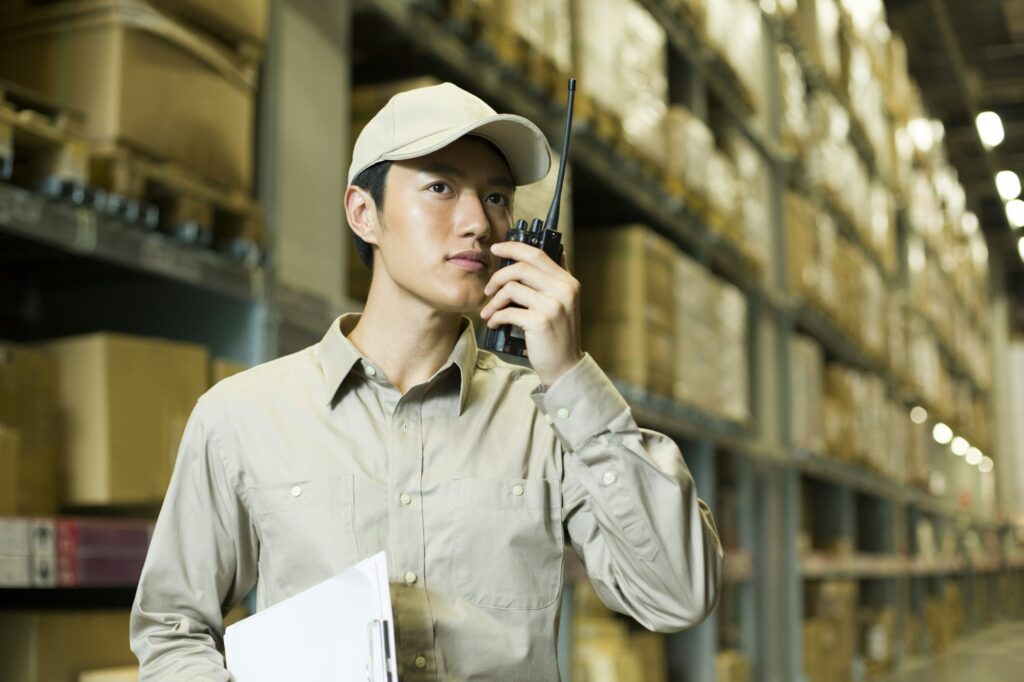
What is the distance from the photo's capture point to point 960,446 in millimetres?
18344

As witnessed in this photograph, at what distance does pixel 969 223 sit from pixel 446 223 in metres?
20.7

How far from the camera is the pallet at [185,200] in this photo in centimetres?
287

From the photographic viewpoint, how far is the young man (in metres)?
1.79

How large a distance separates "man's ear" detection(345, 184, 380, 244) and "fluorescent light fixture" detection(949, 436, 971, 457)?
17.0 metres

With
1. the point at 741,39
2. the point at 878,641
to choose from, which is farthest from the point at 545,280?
the point at 878,641

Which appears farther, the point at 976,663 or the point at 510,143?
the point at 976,663

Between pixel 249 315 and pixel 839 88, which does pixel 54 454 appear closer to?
pixel 249 315

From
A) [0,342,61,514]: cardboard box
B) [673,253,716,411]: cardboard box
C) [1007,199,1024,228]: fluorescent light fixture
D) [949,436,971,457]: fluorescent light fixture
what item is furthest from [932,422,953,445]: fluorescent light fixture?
[0,342,61,514]: cardboard box

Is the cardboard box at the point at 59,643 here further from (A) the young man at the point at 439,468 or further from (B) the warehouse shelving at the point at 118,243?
(A) the young man at the point at 439,468

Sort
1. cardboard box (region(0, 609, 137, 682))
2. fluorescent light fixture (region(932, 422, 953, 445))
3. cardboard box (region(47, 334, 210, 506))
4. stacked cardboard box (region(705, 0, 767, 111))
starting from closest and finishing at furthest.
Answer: cardboard box (region(0, 609, 137, 682))
cardboard box (region(47, 334, 210, 506))
stacked cardboard box (region(705, 0, 767, 111))
fluorescent light fixture (region(932, 422, 953, 445))

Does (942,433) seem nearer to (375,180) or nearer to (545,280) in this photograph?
(375,180)

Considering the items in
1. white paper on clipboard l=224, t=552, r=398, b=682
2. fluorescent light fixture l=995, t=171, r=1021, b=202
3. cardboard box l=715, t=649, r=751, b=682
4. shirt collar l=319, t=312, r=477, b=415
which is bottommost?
cardboard box l=715, t=649, r=751, b=682

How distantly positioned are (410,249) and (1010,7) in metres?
14.7

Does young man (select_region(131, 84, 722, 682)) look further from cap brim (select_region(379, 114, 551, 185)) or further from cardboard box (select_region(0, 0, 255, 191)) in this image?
cardboard box (select_region(0, 0, 255, 191))
